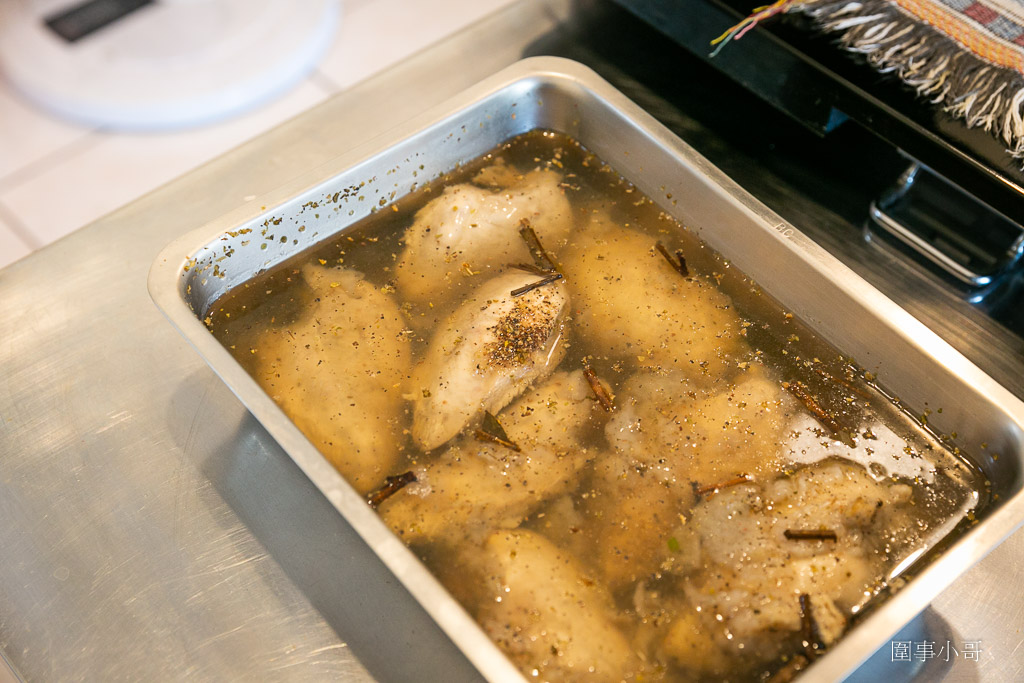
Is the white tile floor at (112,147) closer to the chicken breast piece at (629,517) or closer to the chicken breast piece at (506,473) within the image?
the chicken breast piece at (506,473)

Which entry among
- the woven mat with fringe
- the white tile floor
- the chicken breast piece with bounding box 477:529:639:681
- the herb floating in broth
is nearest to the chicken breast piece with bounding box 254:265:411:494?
the herb floating in broth

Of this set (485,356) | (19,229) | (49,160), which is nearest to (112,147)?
(49,160)

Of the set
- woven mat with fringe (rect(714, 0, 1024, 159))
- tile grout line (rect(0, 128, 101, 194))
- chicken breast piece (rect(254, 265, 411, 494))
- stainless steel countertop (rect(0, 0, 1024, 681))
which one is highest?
woven mat with fringe (rect(714, 0, 1024, 159))

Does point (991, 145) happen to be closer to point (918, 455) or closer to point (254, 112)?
point (918, 455)

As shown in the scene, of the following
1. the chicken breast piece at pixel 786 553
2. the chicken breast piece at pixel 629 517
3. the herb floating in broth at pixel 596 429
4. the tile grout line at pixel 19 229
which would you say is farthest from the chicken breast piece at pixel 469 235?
the tile grout line at pixel 19 229

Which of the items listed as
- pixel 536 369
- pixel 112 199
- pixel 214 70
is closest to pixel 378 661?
pixel 536 369

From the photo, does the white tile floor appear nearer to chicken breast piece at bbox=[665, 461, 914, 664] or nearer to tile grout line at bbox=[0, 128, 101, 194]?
tile grout line at bbox=[0, 128, 101, 194]

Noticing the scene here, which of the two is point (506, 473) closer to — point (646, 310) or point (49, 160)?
point (646, 310)
